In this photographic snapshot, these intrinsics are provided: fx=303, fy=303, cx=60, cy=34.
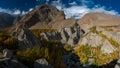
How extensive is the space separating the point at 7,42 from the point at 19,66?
193 feet

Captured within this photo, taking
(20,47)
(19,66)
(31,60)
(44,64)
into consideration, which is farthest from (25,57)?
(20,47)

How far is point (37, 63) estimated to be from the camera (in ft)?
364

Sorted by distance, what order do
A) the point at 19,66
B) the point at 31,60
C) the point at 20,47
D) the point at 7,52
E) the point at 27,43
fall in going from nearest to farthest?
the point at 19,66, the point at 7,52, the point at 31,60, the point at 20,47, the point at 27,43

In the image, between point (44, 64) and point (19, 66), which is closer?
point (19, 66)

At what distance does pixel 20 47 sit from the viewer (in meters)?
163

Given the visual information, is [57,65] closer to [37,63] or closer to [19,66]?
[37,63]

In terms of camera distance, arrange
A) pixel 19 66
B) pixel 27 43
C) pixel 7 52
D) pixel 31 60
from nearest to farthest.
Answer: pixel 19 66 → pixel 7 52 → pixel 31 60 → pixel 27 43

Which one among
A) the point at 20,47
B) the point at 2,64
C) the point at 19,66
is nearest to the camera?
the point at 2,64

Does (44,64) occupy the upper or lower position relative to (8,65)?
lower

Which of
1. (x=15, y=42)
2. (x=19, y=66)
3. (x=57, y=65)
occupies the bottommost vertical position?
(x=57, y=65)

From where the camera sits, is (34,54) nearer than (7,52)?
No

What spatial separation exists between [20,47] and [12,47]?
33.3 ft

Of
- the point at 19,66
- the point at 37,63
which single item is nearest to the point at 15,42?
the point at 37,63

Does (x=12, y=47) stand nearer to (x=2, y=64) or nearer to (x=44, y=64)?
(x=44, y=64)
